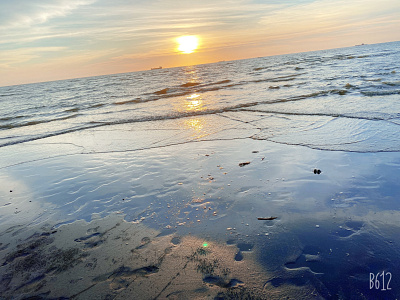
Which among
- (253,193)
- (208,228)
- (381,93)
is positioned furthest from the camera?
(381,93)

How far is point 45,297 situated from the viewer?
243 cm

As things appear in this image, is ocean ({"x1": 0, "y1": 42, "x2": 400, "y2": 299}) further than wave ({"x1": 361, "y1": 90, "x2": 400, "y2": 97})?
No

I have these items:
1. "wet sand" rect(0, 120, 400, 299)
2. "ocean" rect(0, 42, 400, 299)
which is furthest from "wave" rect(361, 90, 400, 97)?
"wet sand" rect(0, 120, 400, 299)

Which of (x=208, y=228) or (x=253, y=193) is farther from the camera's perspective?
(x=253, y=193)

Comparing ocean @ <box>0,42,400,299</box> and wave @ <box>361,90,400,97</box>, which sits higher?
wave @ <box>361,90,400,97</box>

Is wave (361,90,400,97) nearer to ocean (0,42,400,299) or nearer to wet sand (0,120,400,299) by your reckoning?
ocean (0,42,400,299)

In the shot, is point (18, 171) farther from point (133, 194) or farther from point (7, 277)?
point (7, 277)

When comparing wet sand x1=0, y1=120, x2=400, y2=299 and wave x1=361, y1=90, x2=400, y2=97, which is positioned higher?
wave x1=361, y1=90, x2=400, y2=97

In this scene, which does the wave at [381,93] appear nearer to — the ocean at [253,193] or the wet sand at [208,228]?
the ocean at [253,193]

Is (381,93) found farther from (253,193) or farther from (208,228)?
(208,228)

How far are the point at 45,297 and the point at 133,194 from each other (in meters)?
2.05

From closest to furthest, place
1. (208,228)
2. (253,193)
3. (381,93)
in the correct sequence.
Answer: (208,228)
(253,193)
(381,93)

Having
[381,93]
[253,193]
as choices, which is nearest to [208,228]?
[253,193]

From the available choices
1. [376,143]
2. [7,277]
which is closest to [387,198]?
[376,143]
